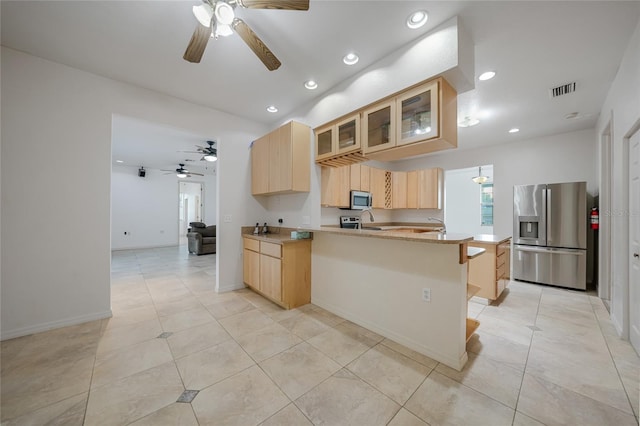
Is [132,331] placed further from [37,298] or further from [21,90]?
[21,90]

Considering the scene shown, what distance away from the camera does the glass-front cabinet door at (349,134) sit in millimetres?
2646

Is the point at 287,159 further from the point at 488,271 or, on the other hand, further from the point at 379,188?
the point at 488,271

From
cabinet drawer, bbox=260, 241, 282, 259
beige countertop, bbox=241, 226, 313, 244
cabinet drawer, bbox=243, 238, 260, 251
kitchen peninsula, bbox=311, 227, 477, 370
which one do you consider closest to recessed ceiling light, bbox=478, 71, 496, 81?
kitchen peninsula, bbox=311, 227, 477, 370

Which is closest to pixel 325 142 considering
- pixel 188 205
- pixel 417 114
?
pixel 417 114

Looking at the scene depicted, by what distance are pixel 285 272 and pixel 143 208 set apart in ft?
25.3

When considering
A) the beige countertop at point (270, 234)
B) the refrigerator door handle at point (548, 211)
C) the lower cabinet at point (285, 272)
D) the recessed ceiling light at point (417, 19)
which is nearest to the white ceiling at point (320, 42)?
the recessed ceiling light at point (417, 19)

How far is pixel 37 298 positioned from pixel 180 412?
2.33m

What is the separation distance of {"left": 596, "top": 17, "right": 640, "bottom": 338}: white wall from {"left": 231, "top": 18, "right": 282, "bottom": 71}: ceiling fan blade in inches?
117

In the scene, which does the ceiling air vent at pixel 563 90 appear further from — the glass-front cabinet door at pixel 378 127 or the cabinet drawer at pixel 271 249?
the cabinet drawer at pixel 271 249

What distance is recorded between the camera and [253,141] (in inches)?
156

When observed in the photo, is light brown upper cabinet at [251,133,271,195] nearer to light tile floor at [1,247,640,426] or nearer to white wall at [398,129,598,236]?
light tile floor at [1,247,640,426]

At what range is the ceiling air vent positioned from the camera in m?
2.71

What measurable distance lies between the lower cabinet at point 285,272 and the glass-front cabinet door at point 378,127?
151cm

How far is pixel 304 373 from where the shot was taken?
Answer: 70.6 inches
